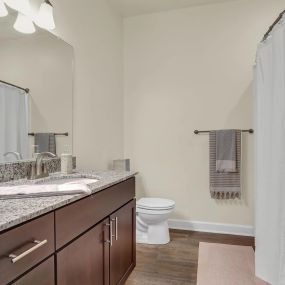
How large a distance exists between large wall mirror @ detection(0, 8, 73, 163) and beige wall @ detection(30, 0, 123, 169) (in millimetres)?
124

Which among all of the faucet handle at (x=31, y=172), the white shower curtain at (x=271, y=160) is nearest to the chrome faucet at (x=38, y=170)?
the faucet handle at (x=31, y=172)

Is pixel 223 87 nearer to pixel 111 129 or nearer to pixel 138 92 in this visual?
pixel 138 92

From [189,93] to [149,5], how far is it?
3.51 feet

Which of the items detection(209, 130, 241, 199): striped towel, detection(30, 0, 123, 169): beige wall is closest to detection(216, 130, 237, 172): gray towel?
detection(209, 130, 241, 199): striped towel

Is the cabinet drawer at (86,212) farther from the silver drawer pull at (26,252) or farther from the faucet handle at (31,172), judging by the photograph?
the faucet handle at (31,172)

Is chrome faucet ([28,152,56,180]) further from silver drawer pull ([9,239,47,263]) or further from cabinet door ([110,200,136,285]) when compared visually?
silver drawer pull ([9,239,47,263])

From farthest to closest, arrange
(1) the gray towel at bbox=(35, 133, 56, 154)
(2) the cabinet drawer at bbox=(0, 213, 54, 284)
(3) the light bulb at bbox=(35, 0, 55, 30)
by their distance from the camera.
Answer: (1) the gray towel at bbox=(35, 133, 56, 154), (3) the light bulb at bbox=(35, 0, 55, 30), (2) the cabinet drawer at bbox=(0, 213, 54, 284)

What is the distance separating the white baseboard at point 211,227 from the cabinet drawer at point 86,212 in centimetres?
144

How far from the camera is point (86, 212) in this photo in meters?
1.30

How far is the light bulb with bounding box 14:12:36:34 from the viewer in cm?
167

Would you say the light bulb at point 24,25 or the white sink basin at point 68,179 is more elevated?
the light bulb at point 24,25

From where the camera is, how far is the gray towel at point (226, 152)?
9.02ft

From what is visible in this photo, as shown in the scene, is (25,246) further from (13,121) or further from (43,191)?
(13,121)

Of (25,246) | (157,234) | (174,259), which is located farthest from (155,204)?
(25,246)
